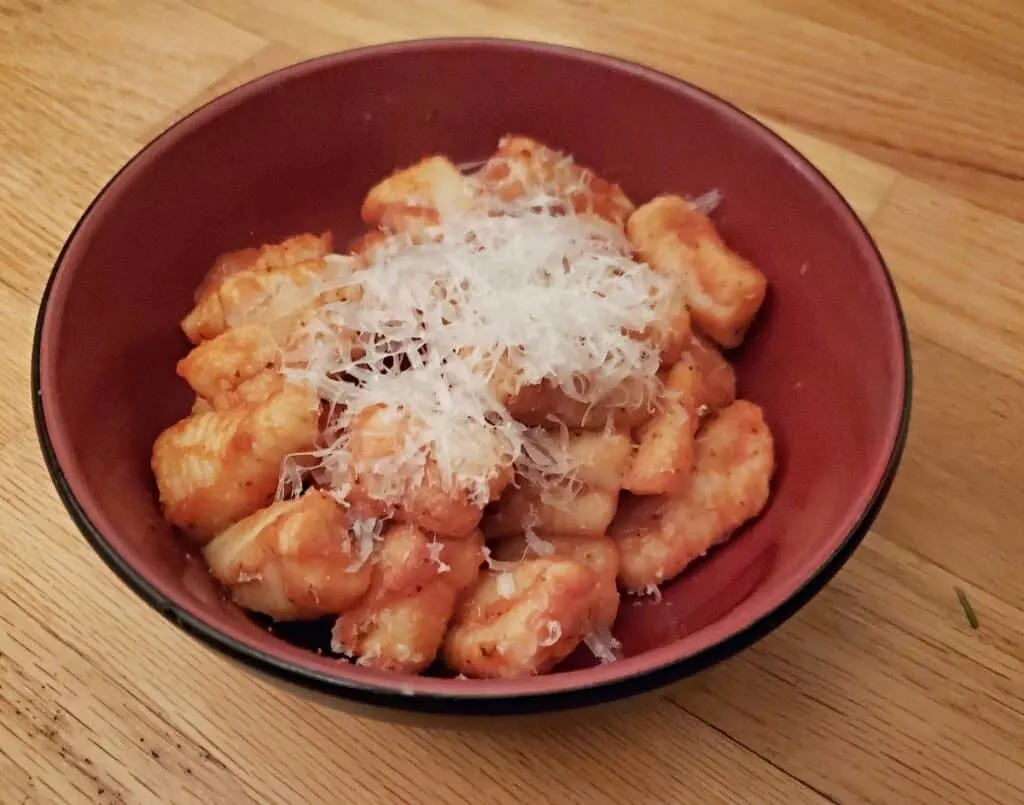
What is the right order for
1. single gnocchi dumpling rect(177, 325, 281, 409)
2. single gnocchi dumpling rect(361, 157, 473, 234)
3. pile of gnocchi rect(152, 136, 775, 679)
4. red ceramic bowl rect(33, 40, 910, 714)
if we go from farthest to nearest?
single gnocchi dumpling rect(361, 157, 473, 234)
single gnocchi dumpling rect(177, 325, 281, 409)
pile of gnocchi rect(152, 136, 775, 679)
red ceramic bowl rect(33, 40, 910, 714)

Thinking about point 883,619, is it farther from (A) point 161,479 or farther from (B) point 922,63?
(B) point 922,63

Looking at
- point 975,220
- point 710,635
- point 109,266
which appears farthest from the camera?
point 975,220

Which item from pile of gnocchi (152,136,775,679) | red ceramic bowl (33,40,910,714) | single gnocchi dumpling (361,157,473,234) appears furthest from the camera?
single gnocchi dumpling (361,157,473,234)

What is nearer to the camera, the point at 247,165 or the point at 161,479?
the point at 161,479

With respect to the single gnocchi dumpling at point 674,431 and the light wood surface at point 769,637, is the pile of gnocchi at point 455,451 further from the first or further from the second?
the light wood surface at point 769,637

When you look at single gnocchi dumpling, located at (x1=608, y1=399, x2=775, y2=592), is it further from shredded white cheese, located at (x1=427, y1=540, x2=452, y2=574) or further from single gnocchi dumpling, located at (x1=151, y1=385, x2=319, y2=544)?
single gnocchi dumpling, located at (x1=151, y1=385, x2=319, y2=544)

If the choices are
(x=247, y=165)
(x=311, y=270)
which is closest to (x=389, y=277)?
(x=311, y=270)

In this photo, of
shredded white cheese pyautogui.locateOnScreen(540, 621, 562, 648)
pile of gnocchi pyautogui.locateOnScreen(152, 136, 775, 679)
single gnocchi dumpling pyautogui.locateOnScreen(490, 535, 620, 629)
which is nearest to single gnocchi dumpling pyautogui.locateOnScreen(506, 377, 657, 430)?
pile of gnocchi pyautogui.locateOnScreen(152, 136, 775, 679)

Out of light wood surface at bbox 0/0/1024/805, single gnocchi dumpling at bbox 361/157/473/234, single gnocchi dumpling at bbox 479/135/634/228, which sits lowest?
light wood surface at bbox 0/0/1024/805
